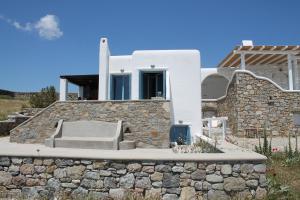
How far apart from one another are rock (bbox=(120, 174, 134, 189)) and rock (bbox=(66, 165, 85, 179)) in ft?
3.34

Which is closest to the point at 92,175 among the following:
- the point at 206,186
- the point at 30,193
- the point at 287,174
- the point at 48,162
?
the point at 48,162

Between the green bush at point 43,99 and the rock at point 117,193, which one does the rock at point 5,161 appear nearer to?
the rock at point 117,193

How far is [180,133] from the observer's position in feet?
56.1

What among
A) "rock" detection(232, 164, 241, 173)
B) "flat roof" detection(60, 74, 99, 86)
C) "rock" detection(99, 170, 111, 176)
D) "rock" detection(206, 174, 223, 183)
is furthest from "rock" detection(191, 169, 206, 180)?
"flat roof" detection(60, 74, 99, 86)

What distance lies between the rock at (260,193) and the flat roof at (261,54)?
16252mm

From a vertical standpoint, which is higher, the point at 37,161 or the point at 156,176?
the point at 37,161

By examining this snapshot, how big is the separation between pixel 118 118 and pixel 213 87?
655 inches

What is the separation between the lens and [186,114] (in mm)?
17234

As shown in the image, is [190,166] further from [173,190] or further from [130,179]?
[130,179]

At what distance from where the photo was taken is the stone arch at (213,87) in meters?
28.2

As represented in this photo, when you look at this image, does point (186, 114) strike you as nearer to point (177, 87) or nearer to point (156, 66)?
point (177, 87)

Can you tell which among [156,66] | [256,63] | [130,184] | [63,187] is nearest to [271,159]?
[130,184]

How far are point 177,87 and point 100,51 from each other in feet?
17.2

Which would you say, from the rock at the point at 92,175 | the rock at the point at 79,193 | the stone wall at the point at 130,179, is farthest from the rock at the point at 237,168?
the rock at the point at 79,193
